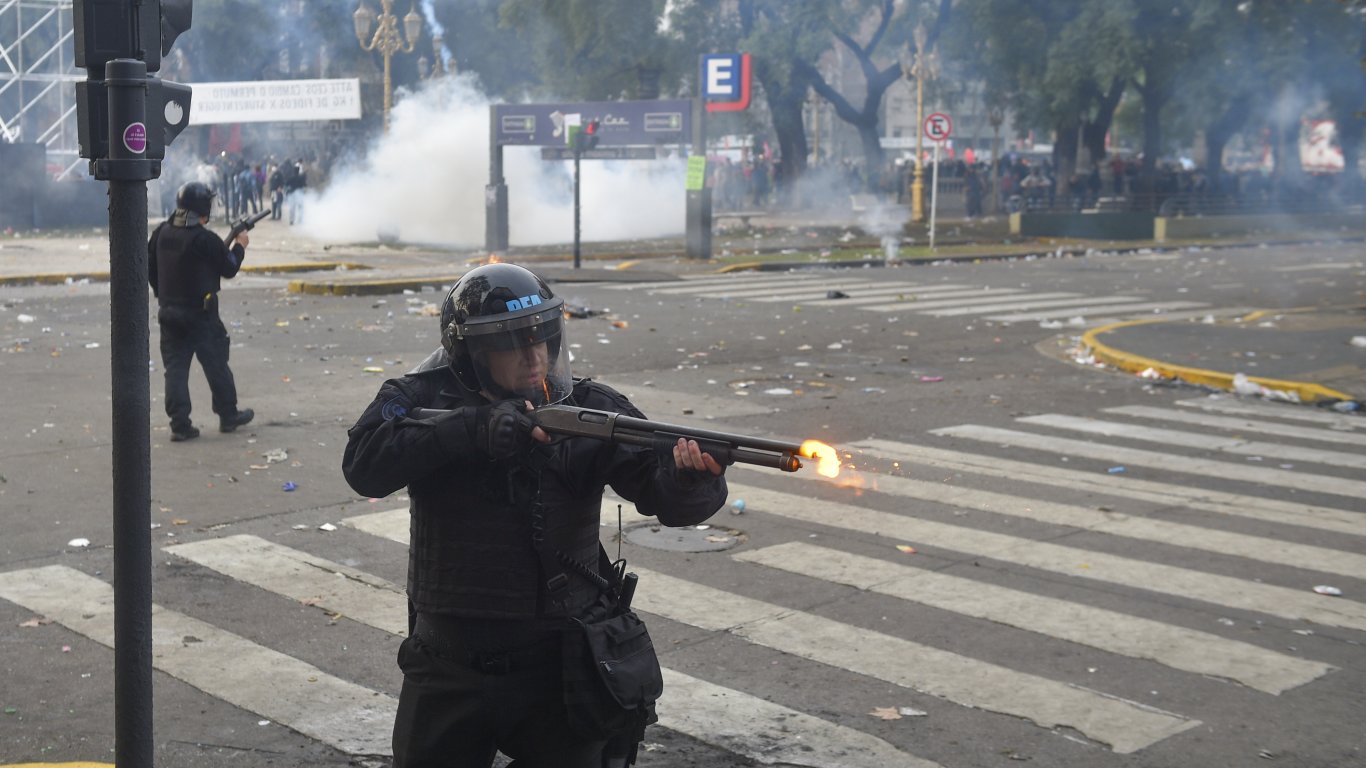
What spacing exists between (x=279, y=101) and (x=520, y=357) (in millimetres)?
41440

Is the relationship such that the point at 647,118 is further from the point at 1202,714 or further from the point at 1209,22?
the point at 1202,714

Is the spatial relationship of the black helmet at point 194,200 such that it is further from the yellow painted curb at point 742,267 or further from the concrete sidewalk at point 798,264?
the yellow painted curb at point 742,267

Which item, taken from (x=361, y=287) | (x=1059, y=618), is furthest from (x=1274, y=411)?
(x=361, y=287)

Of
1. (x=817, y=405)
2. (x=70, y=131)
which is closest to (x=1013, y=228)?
(x=817, y=405)

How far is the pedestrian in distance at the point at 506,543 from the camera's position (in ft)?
10.3

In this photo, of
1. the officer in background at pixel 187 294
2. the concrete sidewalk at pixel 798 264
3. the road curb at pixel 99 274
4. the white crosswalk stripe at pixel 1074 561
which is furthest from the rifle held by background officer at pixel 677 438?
the road curb at pixel 99 274

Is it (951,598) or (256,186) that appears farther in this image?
(256,186)

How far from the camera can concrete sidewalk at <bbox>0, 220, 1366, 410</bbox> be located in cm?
1359

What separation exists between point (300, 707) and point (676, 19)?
4269cm

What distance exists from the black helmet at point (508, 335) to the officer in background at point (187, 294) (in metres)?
7.50

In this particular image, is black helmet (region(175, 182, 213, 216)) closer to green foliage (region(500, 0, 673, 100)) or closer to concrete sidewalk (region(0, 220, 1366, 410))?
concrete sidewalk (region(0, 220, 1366, 410))

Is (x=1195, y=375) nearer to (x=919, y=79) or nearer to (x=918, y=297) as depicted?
(x=918, y=297)

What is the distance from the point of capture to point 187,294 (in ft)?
34.1

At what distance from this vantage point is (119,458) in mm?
3775
